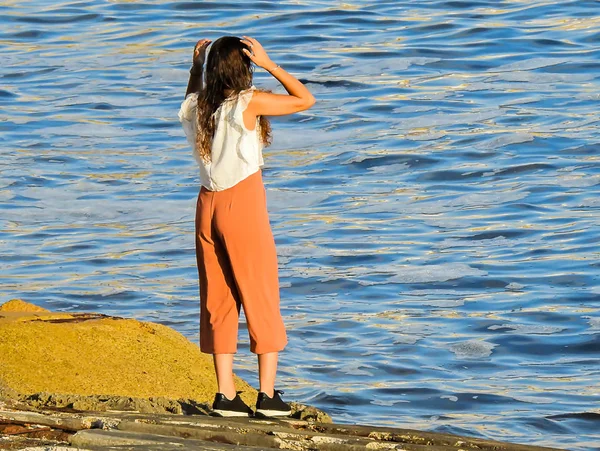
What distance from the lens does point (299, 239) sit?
13.6 m

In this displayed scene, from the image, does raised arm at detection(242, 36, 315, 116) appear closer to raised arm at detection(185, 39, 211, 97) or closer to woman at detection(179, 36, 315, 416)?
woman at detection(179, 36, 315, 416)

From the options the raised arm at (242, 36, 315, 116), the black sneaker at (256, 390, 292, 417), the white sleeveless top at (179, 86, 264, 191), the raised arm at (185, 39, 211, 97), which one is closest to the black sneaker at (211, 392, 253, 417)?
the black sneaker at (256, 390, 292, 417)

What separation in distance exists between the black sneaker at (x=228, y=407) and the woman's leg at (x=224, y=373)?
45 millimetres

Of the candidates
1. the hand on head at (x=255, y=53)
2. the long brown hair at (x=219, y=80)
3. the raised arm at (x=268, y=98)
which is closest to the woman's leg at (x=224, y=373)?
the long brown hair at (x=219, y=80)

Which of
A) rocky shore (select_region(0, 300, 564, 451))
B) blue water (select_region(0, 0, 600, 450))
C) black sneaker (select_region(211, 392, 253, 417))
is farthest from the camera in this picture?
blue water (select_region(0, 0, 600, 450))

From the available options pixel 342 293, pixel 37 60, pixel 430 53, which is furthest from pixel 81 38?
pixel 342 293

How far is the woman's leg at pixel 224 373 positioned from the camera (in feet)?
20.5

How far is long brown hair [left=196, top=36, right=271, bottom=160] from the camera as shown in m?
6.00

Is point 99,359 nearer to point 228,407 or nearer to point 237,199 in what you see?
point 228,407

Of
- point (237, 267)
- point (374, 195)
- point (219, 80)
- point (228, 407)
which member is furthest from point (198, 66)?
point (374, 195)

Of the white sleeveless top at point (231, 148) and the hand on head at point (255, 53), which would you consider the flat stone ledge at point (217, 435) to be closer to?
the white sleeveless top at point (231, 148)

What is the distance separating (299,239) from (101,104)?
7245 millimetres

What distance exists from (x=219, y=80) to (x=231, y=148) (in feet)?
0.98

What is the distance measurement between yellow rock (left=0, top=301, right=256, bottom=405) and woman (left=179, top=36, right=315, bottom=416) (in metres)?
1.14
